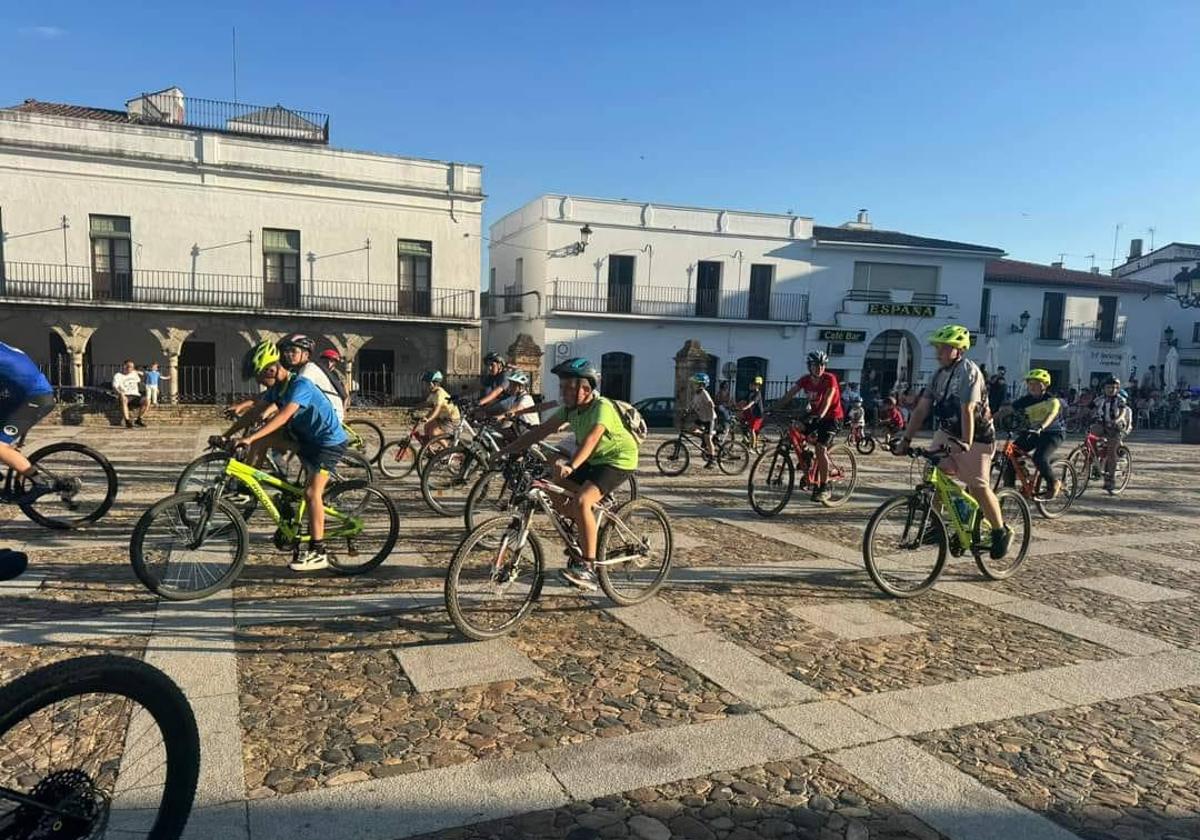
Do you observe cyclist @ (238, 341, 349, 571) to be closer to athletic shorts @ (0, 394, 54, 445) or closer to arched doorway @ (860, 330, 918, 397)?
athletic shorts @ (0, 394, 54, 445)

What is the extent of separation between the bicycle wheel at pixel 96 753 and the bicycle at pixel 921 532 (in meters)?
4.65

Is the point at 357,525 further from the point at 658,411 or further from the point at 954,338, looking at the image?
the point at 658,411

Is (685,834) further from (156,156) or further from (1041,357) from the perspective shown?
(1041,357)

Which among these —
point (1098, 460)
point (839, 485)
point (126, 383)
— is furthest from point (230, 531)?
point (126, 383)

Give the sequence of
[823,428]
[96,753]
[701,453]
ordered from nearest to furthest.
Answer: [96,753]
[823,428]
[701,453]

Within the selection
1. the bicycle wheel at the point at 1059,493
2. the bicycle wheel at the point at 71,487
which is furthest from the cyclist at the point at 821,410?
the bicycle wheel at the point at 71,487

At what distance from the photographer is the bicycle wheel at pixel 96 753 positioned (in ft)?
6.61

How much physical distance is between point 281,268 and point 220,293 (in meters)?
2.00

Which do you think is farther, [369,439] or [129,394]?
[129,394]

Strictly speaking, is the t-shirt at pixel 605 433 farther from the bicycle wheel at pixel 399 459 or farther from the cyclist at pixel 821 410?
the bicycle wheel at pixel 399 459

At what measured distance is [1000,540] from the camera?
619 cm

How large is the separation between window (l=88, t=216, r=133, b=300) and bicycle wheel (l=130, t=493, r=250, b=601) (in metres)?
22.4

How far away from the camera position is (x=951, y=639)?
4949 mm

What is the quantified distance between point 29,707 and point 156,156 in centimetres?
2642
